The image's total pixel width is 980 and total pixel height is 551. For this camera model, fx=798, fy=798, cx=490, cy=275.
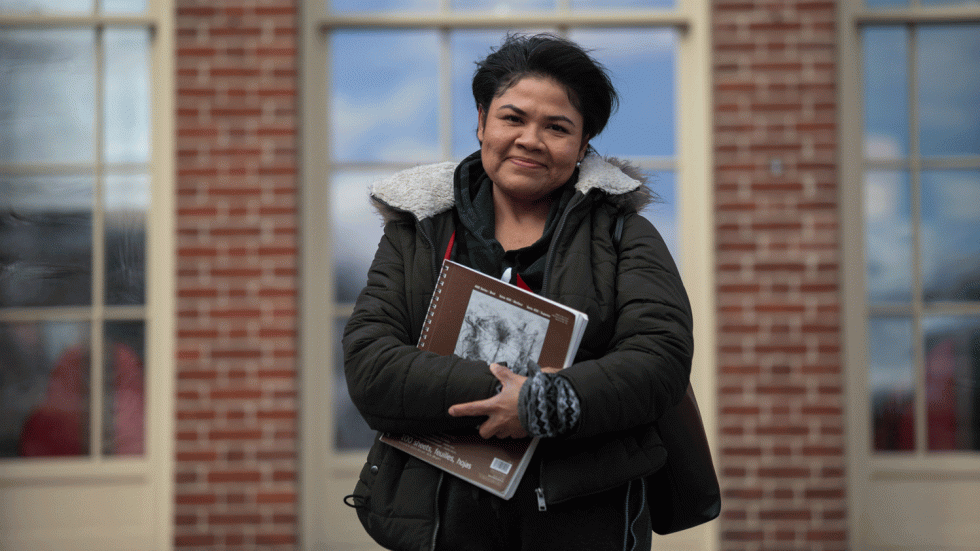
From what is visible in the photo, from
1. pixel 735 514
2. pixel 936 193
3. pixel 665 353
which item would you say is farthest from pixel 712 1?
pixel 665 353

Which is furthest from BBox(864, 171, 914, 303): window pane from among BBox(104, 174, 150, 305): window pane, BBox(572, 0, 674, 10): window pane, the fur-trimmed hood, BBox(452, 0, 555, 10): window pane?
BBox(104, 174, 150, 305): window pane

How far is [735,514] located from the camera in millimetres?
→ 3715

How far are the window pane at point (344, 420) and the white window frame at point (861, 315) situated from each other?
237cm

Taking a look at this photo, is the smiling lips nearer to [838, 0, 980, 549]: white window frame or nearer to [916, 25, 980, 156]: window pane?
[838, 0, 980, 549]: white window frame

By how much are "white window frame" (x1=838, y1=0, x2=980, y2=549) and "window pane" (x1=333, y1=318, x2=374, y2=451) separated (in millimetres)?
Answer: 2372

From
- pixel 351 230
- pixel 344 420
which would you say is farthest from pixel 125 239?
pixel 344 420

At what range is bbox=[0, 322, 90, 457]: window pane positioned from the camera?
13.0 ft

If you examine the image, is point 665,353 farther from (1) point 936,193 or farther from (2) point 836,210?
(1) point 936,193

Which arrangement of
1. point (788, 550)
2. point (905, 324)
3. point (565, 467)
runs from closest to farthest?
1. point (565, 467)
2. point (788, 550)
3. point (905, 324)

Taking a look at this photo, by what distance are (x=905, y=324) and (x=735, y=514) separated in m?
1.30

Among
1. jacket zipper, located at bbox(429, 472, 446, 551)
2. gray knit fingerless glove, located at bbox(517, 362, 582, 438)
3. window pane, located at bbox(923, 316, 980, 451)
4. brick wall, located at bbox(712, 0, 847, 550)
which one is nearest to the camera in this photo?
gray knit fingerless glove, located at bbox(517, 362, 582, 438)

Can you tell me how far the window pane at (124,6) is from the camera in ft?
13.3

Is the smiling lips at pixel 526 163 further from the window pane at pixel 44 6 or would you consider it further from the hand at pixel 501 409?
the window pane at pixel 44 6

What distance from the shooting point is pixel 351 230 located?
408 centimetres
